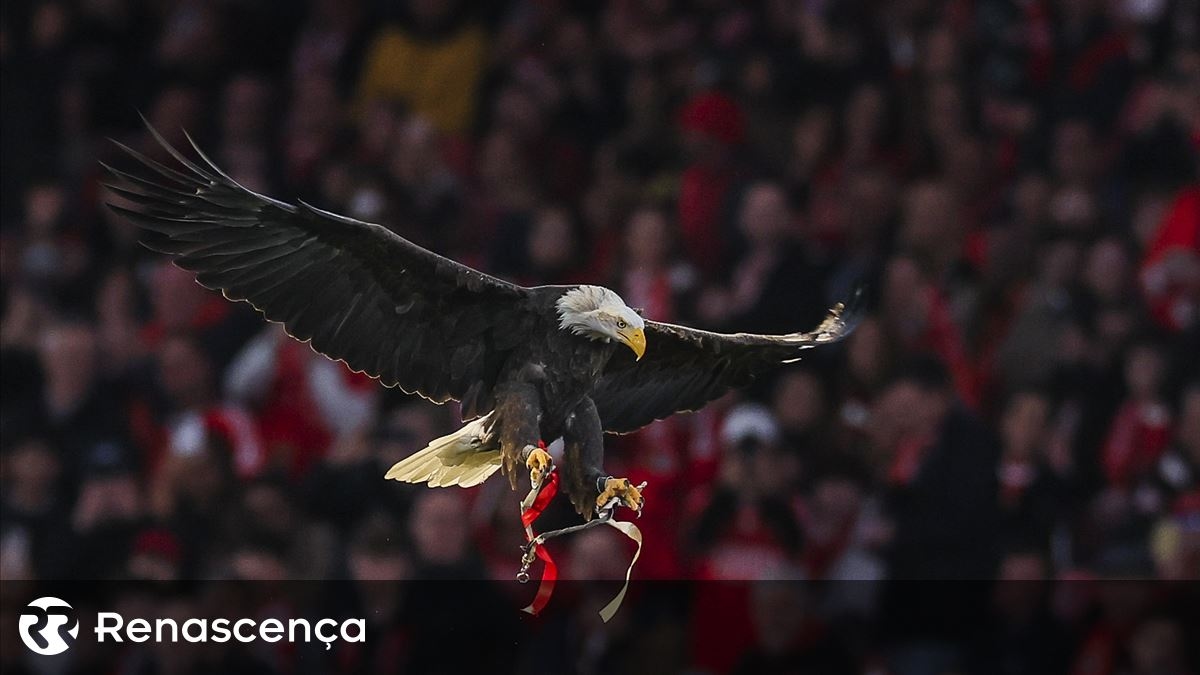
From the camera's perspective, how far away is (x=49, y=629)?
4.47 meters

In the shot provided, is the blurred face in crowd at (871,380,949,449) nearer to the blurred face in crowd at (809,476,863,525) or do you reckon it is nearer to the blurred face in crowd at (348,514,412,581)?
the blurred face in crowd at (809,476,863,525)

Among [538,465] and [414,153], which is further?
[414,153]

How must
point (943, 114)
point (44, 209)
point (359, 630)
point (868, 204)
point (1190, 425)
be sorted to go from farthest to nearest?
1. point (44, 209)
2. point (943, 114)
3. point (868, 204)
4. point (1190, 425)
5. point (359, 630)

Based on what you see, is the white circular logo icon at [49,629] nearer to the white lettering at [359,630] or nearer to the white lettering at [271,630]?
the white lettering at [271,630]

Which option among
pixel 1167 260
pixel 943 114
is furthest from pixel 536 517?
pixel 943 114

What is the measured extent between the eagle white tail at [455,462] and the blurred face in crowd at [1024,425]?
2.29 m

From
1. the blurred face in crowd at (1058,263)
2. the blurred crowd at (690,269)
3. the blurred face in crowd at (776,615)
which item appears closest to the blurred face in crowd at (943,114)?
the blurred crowd at (690,269)

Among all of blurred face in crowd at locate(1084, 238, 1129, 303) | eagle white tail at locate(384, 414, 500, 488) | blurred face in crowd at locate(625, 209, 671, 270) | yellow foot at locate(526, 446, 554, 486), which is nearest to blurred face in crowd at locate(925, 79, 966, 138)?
blurred face in crowd at locate(1084, 238, 1129, 303)

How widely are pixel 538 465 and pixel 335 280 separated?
1.74ft

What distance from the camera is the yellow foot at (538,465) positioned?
268 cm

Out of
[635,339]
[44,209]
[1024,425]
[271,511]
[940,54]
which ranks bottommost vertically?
[635,339]

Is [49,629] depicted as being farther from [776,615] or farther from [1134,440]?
[1134,440]

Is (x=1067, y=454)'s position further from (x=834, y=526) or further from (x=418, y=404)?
(x=418, y=404)

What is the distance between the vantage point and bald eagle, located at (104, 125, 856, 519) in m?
2.85
